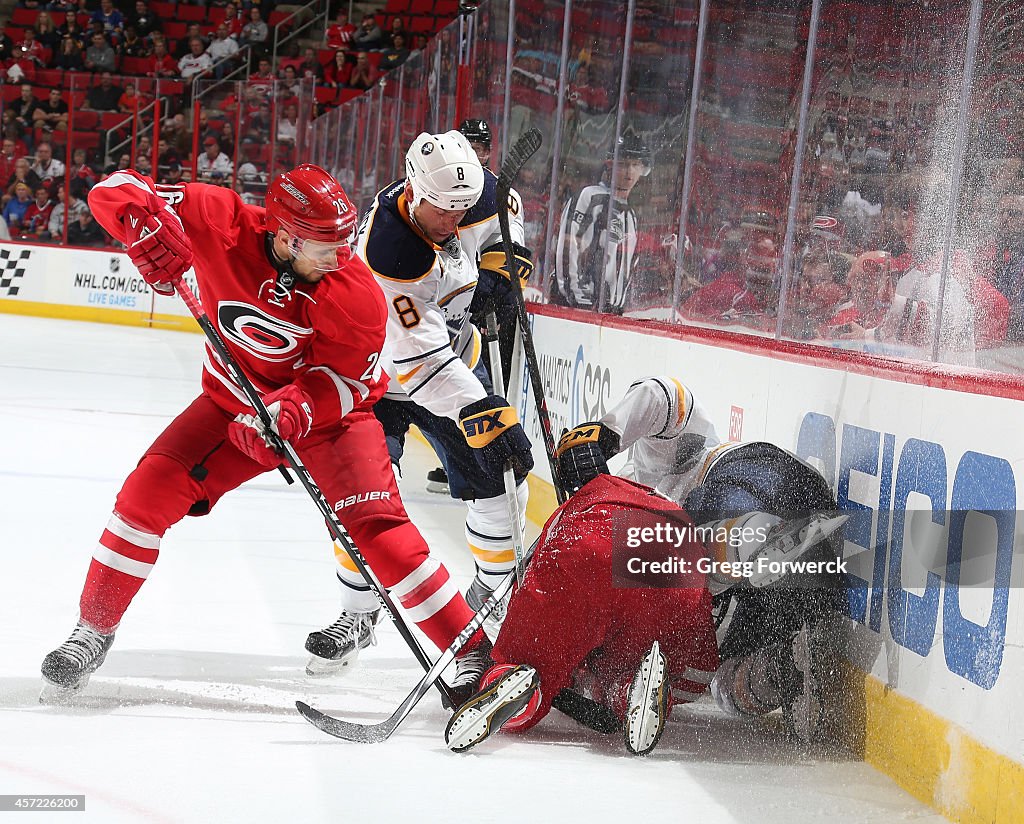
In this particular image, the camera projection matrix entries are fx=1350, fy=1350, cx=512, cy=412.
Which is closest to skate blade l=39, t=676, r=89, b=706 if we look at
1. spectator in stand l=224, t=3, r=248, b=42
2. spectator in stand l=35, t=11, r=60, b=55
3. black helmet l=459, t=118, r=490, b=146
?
black helmet l=459, t=118, r=490, b=146

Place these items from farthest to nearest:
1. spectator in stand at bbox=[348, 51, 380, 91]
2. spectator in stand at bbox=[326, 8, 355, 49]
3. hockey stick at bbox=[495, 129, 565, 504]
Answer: spectator in stand at bbox=[326, 8, 355, 49], spectator in stand at bbox=[348, 51, 380, 91], hockey stick at bbox=[495, 129, 565, 504]

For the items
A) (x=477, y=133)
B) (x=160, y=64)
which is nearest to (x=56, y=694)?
(x=477, y=133)

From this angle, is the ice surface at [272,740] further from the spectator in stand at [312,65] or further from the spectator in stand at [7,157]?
the spectator in stand at [312,65]

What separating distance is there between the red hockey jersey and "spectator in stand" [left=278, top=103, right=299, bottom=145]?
33.7ft

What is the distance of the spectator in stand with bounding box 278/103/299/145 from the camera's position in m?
12.6

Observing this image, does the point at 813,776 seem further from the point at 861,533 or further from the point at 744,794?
the point at 861,533

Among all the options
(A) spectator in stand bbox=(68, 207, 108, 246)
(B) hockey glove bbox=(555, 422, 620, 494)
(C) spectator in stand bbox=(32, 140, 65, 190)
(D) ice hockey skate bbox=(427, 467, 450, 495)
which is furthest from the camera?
(A) spectator in stand bbox=(68, 207, 108, 246)

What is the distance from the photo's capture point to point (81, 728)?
233 centimetres

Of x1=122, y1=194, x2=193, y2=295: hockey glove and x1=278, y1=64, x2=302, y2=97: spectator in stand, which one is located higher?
x1=278, y1=64, x2=302, y2=97: spectator in stand

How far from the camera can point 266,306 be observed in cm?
256

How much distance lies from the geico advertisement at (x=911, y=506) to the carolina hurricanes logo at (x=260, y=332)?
3.42 feet

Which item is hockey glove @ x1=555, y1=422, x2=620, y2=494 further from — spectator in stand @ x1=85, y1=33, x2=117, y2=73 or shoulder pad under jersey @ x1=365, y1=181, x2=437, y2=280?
spectator in stand @ x1=85, y1=33, x2=117, y2=73

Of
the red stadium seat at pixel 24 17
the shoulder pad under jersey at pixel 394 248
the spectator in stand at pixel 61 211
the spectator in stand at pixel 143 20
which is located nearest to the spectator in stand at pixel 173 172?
the spectator in stand at pixel 61 211

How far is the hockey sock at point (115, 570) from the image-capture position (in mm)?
2498
